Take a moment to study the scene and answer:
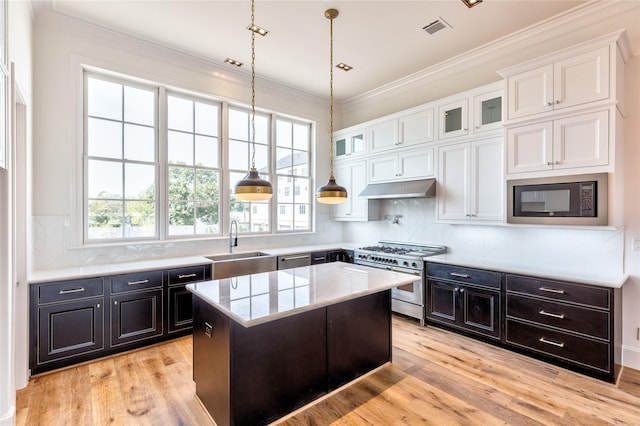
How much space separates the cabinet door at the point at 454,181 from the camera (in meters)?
3.66

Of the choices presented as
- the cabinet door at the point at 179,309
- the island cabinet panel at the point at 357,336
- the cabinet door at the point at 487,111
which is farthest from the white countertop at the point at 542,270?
the cabinet door at the point at 179,309

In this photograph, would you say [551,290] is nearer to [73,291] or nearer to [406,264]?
[406,264]

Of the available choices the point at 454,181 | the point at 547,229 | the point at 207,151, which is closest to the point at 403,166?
the point at 454,181

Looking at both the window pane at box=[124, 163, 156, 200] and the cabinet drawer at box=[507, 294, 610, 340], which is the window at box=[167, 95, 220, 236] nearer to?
the window pane at box=[124, 163, 156, 200]

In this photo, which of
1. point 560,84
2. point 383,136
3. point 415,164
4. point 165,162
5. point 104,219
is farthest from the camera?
point 383,136

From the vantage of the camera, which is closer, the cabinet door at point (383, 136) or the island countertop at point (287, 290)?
the island countertop at point (287, 290)

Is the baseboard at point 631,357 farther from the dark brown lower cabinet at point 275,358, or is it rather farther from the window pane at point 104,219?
the window pane at point 104,219

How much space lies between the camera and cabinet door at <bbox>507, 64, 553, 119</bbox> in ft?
9.53

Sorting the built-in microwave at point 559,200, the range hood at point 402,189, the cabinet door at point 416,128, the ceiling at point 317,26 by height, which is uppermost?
the ceiling at point 317,26

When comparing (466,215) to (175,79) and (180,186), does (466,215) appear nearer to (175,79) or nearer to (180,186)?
(180,186)

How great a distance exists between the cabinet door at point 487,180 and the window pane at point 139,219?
384 cm

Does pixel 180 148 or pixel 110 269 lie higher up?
pixel 180 148

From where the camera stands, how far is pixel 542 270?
3043 millimetres

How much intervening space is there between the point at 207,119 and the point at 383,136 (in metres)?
2.50
